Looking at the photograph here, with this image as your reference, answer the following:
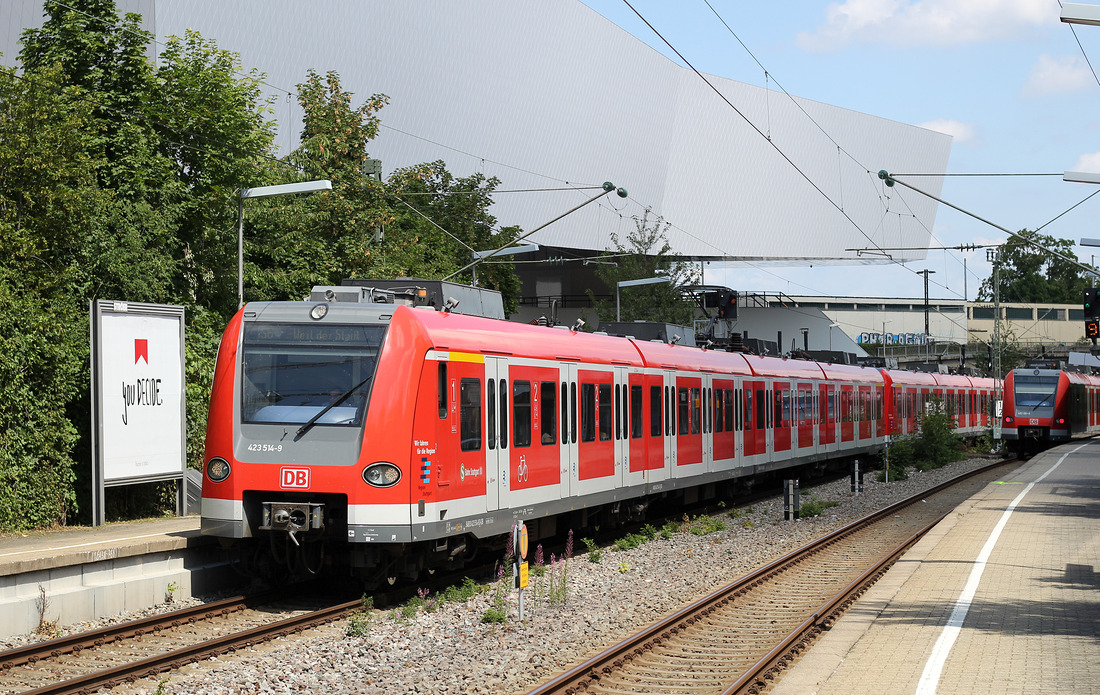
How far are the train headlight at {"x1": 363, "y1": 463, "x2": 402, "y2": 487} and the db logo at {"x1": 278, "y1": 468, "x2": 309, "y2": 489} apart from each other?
25.3 inches

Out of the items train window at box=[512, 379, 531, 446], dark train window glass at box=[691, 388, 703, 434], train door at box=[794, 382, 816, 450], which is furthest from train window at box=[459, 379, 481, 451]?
train door at box=[794, 382, 816, 450]

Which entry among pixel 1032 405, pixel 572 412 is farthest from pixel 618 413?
pixel 1032 405

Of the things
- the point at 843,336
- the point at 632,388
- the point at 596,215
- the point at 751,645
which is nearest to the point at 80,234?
the point at 632,388

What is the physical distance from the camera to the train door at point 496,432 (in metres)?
13.9

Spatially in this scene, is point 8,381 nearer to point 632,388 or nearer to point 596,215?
point 632,388

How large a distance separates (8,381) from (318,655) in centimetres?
902

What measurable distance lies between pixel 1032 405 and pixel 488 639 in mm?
41925

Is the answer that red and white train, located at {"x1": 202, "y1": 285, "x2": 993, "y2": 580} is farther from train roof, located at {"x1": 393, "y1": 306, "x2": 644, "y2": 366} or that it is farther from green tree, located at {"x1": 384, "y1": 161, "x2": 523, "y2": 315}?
green tree, located at {"x1": 384, "y1": 161, "x2": 523, "y2": 315}

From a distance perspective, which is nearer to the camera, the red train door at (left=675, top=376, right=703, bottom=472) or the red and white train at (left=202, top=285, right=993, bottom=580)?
the red and white train at (left=202, top=285, right=993, bottom=580)

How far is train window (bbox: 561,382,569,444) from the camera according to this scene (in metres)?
16.1

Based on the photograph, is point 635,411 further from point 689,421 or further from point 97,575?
point 97,575

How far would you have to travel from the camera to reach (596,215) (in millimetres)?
63844

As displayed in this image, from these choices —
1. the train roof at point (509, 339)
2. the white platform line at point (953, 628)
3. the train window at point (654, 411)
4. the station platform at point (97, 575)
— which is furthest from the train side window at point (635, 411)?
the station platform at point (97, 575)

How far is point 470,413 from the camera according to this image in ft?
44.2
